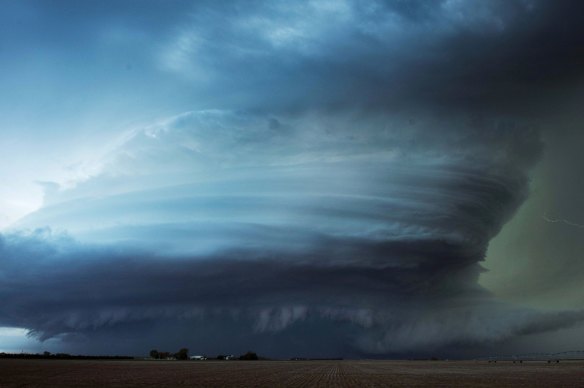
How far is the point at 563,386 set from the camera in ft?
191

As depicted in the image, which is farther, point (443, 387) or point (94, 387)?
point (443, 387)

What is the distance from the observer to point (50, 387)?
5284 centimetres

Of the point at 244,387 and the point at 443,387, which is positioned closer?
the point at 244,387

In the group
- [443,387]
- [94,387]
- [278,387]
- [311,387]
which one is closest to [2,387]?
[94,387]

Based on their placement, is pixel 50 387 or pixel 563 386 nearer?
pixel 50 387

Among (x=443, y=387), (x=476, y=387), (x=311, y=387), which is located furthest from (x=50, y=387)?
(x=476, y=387)

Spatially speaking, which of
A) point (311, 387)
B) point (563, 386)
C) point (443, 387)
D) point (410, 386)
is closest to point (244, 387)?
point (311, 387)

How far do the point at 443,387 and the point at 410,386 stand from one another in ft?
12.2

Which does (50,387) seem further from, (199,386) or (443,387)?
(443,387)

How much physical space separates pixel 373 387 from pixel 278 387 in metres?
10.6

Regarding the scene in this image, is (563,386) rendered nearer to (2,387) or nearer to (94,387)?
(94,387)

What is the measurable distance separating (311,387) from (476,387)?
62.6 feet

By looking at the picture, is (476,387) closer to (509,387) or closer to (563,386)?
(509,387)

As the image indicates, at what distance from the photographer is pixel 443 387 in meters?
57.7
